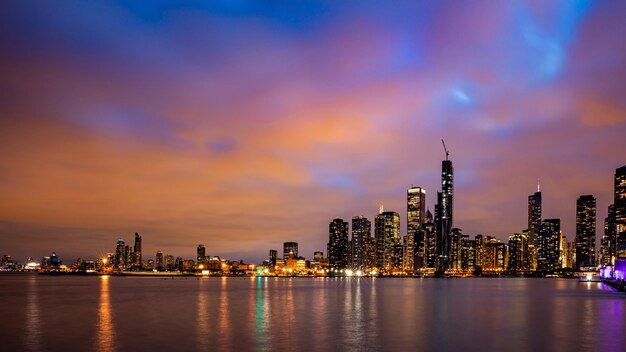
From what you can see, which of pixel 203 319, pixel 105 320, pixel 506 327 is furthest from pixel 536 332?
pixel 105 320

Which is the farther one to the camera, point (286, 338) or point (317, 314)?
point (317, 314)

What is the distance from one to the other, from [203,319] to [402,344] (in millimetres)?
27609

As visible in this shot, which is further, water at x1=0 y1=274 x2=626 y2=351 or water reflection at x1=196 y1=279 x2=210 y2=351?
water at x1=0 y1=274 x2=626 y2=351

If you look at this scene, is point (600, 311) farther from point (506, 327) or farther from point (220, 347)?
point (220, 347)

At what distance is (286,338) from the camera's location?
154 ft

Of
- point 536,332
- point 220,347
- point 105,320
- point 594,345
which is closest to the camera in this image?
point 220,347

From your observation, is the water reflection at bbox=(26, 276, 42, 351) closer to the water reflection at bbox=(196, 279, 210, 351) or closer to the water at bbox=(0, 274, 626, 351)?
the water at bbox=(0, 274, 626, 351)

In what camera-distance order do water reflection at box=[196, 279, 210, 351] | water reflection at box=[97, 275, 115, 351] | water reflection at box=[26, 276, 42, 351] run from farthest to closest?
water reflection at box=[26, 276, 42, 351], water reflection at box=[196, 279, 210, 351], water reflection at box=[97, 275, 115, 351]

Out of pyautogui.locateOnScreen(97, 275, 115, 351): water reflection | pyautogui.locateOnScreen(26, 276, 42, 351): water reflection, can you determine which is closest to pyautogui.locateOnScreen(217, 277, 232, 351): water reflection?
pyautogui.locateOnScreen(97, 275, 115, 351): water reflection

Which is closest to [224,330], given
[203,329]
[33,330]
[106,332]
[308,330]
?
[203,329]

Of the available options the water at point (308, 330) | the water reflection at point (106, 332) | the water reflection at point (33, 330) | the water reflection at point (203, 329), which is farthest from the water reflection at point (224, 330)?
the water reflection at point (33, 330)

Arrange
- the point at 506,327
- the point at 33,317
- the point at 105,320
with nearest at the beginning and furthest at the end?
the point at 506,327, the point at 105,320, the point at 33,317

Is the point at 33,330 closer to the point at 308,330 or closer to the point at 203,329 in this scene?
the point at 203,329

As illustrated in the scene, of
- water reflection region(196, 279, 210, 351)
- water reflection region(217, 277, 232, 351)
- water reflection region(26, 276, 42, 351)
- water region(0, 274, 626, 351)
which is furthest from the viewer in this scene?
water reflection region(26, 276, 42, 351)
